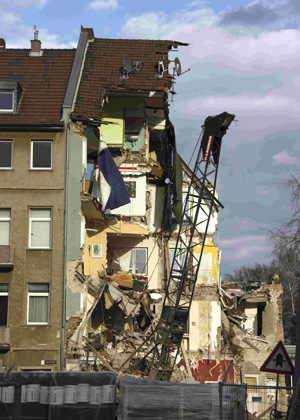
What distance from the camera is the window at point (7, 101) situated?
3450 centimetres

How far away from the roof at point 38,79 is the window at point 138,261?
41.1ft

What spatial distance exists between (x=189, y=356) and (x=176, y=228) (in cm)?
817

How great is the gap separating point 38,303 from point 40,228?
134 inches

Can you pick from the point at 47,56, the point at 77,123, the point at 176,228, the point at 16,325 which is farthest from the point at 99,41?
the point at 16,325

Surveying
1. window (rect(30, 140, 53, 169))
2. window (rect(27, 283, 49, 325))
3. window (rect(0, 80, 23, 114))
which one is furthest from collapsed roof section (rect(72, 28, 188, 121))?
window (rect(27, 283, 49, 325))

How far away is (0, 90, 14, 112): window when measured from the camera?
34.5 metres

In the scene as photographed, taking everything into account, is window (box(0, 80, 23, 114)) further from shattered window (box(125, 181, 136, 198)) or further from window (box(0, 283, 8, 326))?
shattered window (box(125, 181, 136, 198))

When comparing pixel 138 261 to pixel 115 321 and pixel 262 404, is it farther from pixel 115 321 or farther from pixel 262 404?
pixel 262 404

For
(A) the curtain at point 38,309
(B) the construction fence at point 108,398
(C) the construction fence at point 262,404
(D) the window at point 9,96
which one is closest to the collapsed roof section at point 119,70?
(D) the window at point 9,96

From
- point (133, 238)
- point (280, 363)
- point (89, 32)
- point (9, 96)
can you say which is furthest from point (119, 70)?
point (280, 363)

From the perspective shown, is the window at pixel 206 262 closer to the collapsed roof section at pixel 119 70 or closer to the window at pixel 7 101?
the collapsed roof section at pixel 119 70

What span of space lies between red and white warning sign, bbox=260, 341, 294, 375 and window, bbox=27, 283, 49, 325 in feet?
49.9

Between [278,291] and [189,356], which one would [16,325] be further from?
[278,291]

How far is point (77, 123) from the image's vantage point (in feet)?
111
